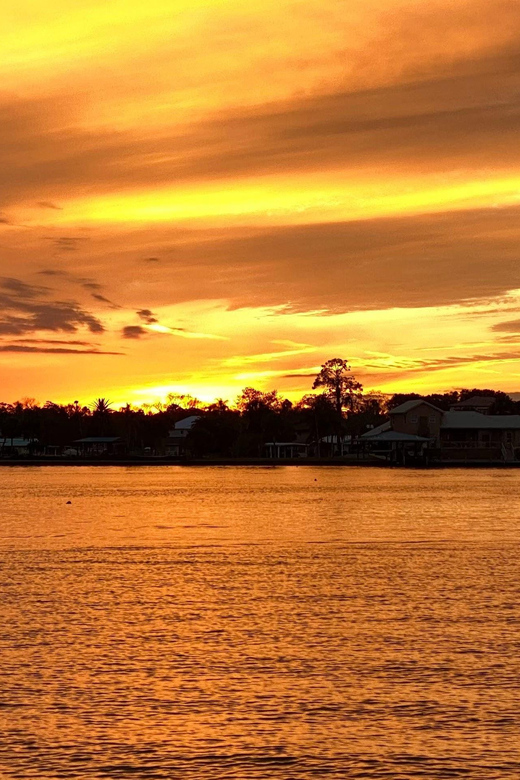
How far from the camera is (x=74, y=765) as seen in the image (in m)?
15.8

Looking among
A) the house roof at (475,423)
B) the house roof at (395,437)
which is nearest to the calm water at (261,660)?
the house roof at (395,437)

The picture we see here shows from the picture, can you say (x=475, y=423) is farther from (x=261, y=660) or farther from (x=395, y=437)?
(x=261, y=660)

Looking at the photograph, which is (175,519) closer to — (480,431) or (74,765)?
(74,765)

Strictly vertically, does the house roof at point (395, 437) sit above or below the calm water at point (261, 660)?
above

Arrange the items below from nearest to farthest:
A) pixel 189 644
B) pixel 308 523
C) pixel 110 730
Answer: pixel 110 730, pixel 189 644, pixel 308 523

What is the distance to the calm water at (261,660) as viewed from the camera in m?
16.4

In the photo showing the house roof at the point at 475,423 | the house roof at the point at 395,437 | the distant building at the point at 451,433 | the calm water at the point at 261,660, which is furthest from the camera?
the house roof at the point at 475,423

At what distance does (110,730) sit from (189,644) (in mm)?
7366

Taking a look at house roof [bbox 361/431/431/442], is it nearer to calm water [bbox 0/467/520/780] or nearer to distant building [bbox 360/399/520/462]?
distant building [bbox 360/399/520/462]

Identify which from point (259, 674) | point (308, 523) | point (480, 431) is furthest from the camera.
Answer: point (480, 431)

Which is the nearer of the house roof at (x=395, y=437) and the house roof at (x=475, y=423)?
the house roof at (x=395, y=437)

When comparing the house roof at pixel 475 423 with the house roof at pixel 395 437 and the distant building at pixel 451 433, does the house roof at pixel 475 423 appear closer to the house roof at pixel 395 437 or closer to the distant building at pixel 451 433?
the distant building at pixel 451 433

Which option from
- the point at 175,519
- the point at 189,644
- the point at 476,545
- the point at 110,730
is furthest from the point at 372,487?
the point at 110,730

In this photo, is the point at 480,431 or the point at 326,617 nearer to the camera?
the point at 326,617
